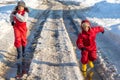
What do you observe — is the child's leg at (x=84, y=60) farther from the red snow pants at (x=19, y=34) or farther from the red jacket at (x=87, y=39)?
the red snow pants at (x=19, y=34)

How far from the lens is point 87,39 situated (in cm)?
867

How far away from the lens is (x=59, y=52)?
10477mm

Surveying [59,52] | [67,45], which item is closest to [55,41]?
[67,45]

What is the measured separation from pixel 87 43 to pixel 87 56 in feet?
1.21

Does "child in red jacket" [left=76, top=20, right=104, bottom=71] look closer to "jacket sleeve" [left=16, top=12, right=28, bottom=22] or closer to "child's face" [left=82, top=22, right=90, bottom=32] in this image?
"child's face" [left=82, top=22, right=90, bottom=32]

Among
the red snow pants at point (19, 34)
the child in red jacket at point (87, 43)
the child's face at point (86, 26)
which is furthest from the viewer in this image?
the red snow pants at point (19, 34)

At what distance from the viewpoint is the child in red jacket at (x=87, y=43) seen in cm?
859

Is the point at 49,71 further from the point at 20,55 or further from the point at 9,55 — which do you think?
the point at 9,55

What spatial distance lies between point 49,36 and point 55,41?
113 centimetres

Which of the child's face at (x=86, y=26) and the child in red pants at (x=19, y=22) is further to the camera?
the child in red pants at (x=19, y=22)

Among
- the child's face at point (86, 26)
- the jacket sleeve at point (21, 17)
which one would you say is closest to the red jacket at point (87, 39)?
the child's face at point (86, 26)

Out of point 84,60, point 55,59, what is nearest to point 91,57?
point 84,60

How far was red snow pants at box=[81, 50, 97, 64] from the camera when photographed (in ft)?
28.8

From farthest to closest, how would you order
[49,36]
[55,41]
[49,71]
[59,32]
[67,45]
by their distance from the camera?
[59,32] < [49,36] < [55,41] < [67,45] < [49,71]
